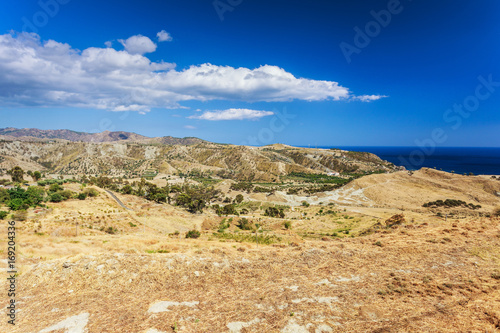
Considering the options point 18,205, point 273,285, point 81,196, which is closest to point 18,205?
point 18,205

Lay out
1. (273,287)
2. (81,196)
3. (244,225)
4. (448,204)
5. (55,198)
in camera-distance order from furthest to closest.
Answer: (448,204), (81,196), (55,198), (244,225), (273,287)

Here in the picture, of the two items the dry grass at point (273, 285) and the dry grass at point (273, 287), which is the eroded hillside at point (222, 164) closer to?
the dry grass at point (273, 285)

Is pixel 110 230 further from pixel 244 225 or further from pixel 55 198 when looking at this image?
pixel 55 198

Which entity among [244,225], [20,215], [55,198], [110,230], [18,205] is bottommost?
[244,225]

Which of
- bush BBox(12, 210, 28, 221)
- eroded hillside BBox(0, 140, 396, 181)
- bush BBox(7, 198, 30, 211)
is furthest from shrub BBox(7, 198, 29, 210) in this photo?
eroded hillside BBox(0, 140, 396, 181)

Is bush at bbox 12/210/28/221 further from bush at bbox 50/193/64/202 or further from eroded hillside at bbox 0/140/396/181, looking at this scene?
eroded hillside at bbox 0/140/396/181

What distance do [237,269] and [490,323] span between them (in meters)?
10.8

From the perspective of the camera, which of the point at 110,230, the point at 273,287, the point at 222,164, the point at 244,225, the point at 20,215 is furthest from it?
the point at 222,164

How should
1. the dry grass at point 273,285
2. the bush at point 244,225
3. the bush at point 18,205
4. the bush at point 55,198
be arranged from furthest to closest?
the bush at point 55,198 < the bush at point 244,225 < the bush at point 18,205 < the dry grass at point 273,285

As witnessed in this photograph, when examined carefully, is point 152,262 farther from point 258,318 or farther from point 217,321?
point 258,318

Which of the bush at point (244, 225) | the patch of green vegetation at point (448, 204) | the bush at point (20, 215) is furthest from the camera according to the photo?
the patch of green vegetation at point (448, 204)

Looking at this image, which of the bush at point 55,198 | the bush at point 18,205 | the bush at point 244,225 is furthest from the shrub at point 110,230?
the bush at point 55,198

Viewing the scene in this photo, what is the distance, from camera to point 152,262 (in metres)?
13.8

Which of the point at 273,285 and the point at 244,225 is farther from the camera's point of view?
the point at 244,225
